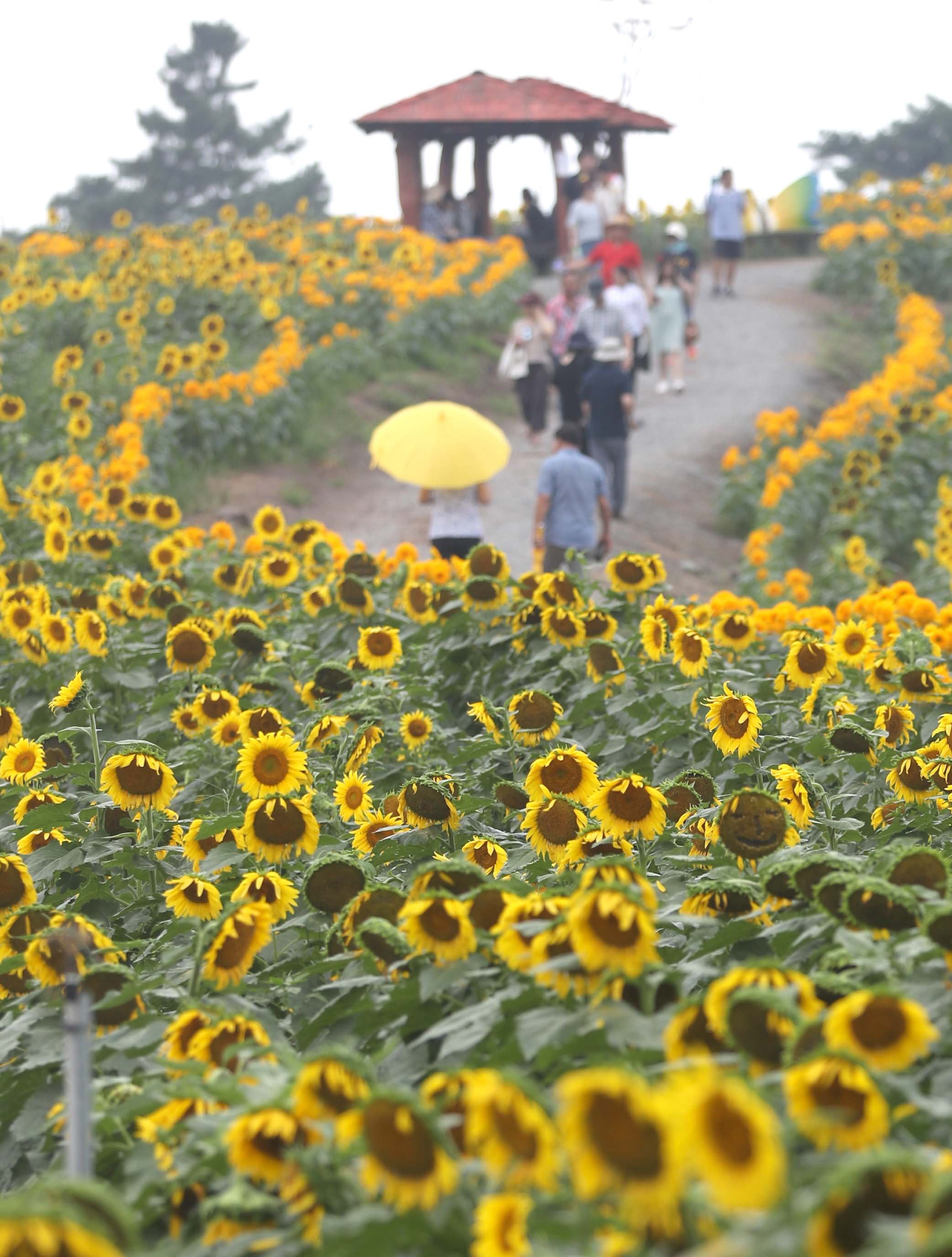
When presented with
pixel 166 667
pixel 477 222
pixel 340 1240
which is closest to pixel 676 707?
pixel 166 667

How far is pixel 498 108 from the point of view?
88.6 ft

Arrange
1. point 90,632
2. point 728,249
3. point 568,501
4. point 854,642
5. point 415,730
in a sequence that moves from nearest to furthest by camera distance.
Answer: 1. point 415,730
2. point 854,642
3. point 90,632
4. point 568,501
5. point 728,249

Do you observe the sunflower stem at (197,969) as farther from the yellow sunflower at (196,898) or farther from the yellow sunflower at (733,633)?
the yellow sunflower at (733,633)

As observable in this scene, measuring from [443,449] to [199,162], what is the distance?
4351 centimetres

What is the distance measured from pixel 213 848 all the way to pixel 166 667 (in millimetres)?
2847

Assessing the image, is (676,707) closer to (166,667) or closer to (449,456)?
(166,667)

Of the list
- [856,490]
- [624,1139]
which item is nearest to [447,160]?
[856,490]

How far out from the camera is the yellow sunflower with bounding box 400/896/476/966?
234 centimetres

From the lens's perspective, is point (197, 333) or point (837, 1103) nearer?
point (837, 1103)

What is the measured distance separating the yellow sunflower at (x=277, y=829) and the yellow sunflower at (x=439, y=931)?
977 mm

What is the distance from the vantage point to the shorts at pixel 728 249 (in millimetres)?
23703

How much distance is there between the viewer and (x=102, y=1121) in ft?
7.41

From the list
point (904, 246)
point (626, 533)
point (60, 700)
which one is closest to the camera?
point (60, 700)

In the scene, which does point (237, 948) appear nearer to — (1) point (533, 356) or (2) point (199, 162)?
(1) point (533, 356)
